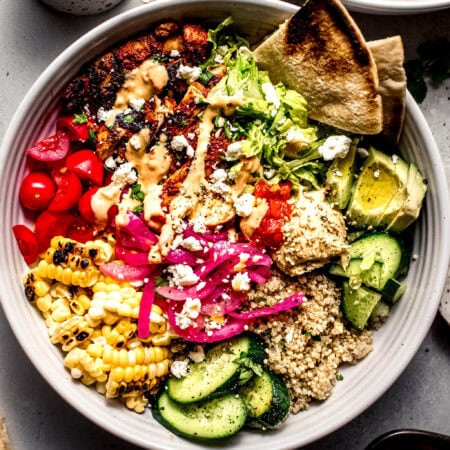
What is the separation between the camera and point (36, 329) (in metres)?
3.34

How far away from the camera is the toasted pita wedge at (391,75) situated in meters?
3.14

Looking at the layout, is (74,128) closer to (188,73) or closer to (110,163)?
(110,163)

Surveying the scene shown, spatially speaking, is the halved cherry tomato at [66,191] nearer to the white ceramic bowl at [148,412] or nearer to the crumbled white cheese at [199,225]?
the white ceramic bowl at [148,412]

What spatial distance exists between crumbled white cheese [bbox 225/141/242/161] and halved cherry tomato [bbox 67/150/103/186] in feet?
2.15

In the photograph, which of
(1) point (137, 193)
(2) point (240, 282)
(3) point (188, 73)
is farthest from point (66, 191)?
(2) point (240, 282)

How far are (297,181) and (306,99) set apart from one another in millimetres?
418

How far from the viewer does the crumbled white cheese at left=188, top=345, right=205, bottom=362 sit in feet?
11.0

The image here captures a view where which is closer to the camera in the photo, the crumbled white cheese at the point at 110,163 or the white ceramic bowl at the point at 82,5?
the crumbled white cheese at the point at 110,163

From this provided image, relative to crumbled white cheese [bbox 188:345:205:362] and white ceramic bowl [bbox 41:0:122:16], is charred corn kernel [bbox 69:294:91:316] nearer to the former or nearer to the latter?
crumbled white cheese [bbox 188:345:205:362]

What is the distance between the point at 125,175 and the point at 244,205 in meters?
0.61

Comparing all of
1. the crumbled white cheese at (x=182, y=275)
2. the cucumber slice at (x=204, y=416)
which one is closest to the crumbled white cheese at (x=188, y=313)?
the crumbled white cheese at (x=182, y=275)

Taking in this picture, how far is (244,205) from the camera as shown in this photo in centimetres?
323

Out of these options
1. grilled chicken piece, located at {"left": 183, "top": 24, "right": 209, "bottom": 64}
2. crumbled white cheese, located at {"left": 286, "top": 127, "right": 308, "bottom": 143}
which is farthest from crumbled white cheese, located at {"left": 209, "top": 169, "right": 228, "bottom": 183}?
grilled chicken piece, located at {"left": 183, "top": 24, "right": 209, "bottom": 64}

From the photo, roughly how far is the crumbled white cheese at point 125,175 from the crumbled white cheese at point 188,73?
522mm
